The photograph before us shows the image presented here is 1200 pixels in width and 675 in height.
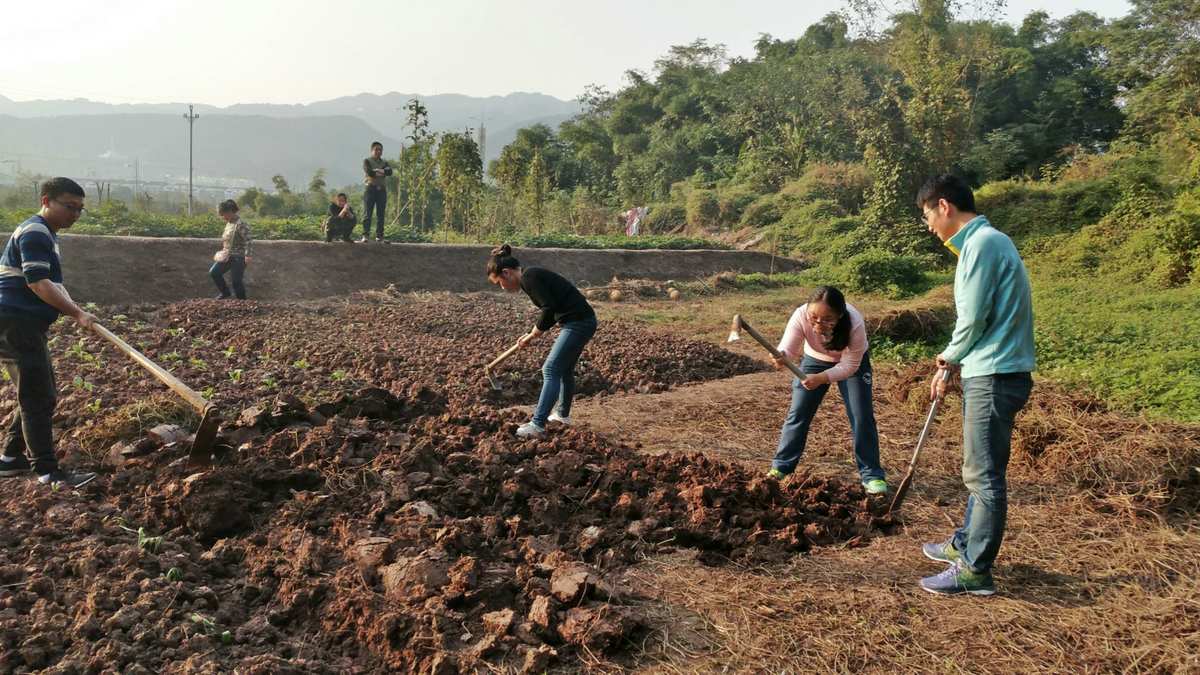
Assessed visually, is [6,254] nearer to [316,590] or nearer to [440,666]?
[316,590]

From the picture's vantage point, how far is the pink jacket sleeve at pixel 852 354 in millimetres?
4348

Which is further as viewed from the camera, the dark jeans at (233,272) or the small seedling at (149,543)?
the dark jeans at (233,272)

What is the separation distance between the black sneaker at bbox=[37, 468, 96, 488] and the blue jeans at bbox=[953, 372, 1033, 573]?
4.33 metres

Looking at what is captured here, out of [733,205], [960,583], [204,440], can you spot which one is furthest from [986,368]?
[733,205]

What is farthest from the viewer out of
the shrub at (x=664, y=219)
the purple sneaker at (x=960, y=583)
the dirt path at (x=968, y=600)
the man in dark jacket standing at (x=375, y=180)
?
the shrub at (x=664, y=219)

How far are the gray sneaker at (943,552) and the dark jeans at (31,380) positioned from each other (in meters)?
4.46

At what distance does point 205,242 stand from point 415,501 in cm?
1015

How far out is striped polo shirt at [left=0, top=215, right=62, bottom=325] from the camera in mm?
4254

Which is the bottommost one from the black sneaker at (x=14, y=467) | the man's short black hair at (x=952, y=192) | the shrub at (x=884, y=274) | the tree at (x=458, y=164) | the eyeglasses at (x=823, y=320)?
the black sneaker at (x=14, y=467)

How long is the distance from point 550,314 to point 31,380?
302 cm

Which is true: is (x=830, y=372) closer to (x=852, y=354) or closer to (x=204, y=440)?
(x=852, y=354)

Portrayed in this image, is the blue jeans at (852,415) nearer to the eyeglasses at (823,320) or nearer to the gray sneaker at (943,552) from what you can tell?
the eyeglasses at (823,320)

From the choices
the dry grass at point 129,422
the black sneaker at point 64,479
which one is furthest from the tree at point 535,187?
the black sneaker at point 64,479

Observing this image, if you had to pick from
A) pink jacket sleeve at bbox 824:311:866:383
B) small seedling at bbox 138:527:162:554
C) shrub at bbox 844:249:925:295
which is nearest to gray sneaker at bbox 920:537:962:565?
pink jacket sleeve at bbox 824:311:866:383
